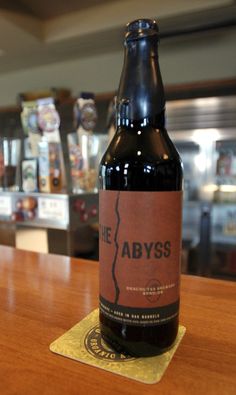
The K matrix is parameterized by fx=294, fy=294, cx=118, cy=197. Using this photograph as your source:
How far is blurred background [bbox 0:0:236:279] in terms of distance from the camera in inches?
31.6

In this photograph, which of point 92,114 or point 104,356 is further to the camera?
point 92,114

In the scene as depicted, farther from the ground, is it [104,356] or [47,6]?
[47,6]

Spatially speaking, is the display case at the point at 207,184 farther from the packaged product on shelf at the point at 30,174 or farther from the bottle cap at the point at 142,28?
the bottle cap at the point at 142,28

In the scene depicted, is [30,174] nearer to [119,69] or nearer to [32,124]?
[32,124]

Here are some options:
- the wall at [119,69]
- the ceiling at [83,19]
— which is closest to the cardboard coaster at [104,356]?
the ceiling at [83,19]

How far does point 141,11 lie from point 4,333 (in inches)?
58.5

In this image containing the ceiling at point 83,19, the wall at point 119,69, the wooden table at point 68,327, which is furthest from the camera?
the wall at point 119,69

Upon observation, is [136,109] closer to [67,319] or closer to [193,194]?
[67,319]

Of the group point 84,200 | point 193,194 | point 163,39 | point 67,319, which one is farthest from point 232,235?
point 67,319

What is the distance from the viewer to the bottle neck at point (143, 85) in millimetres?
285

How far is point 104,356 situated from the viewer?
11.5 inches

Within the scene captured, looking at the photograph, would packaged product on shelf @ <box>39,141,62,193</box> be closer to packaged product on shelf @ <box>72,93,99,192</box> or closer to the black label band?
packaged product on shelf @ <box>72,93,99,192</box>

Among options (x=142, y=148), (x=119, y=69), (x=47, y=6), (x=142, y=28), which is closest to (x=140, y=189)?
(x=142, y=148)

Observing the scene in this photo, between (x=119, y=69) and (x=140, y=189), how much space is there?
1823 millimetres
